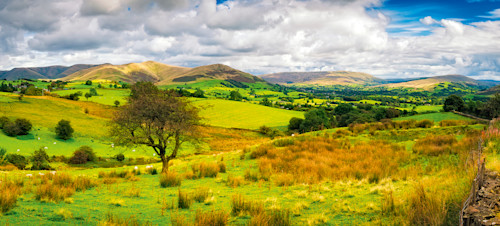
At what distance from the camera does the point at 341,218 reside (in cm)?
724

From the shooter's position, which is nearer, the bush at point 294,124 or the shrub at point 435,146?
the shrub at point 435,146

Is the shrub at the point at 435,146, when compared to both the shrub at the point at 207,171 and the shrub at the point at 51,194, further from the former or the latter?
the shrub at the point at 51,194

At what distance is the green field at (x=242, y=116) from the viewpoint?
100 m

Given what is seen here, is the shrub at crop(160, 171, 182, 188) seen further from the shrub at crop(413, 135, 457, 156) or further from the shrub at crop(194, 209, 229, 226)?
the shrub at crop(413, 135, 457, 156)

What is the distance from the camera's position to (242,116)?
373 ft

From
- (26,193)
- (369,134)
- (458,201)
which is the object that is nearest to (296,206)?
(458,201)

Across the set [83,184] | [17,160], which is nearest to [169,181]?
[83,184]

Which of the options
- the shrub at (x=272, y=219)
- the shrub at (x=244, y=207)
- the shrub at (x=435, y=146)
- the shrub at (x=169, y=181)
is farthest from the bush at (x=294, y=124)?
the shrub at (x=272, y=219)

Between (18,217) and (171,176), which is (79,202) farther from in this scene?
(171,176)

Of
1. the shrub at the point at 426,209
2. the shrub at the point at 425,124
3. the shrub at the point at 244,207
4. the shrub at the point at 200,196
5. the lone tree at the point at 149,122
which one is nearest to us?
the shrub at the point at 426,209

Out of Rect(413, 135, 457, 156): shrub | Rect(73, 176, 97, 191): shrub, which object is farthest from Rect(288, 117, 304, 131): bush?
Rect(73, 176, 97, 191): shrub

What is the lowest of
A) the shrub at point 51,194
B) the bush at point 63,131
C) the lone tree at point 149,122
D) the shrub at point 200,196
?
the bush at point 63,131

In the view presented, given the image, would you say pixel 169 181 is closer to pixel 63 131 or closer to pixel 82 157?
pixel 82 157

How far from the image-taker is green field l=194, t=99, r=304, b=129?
10031 cm
